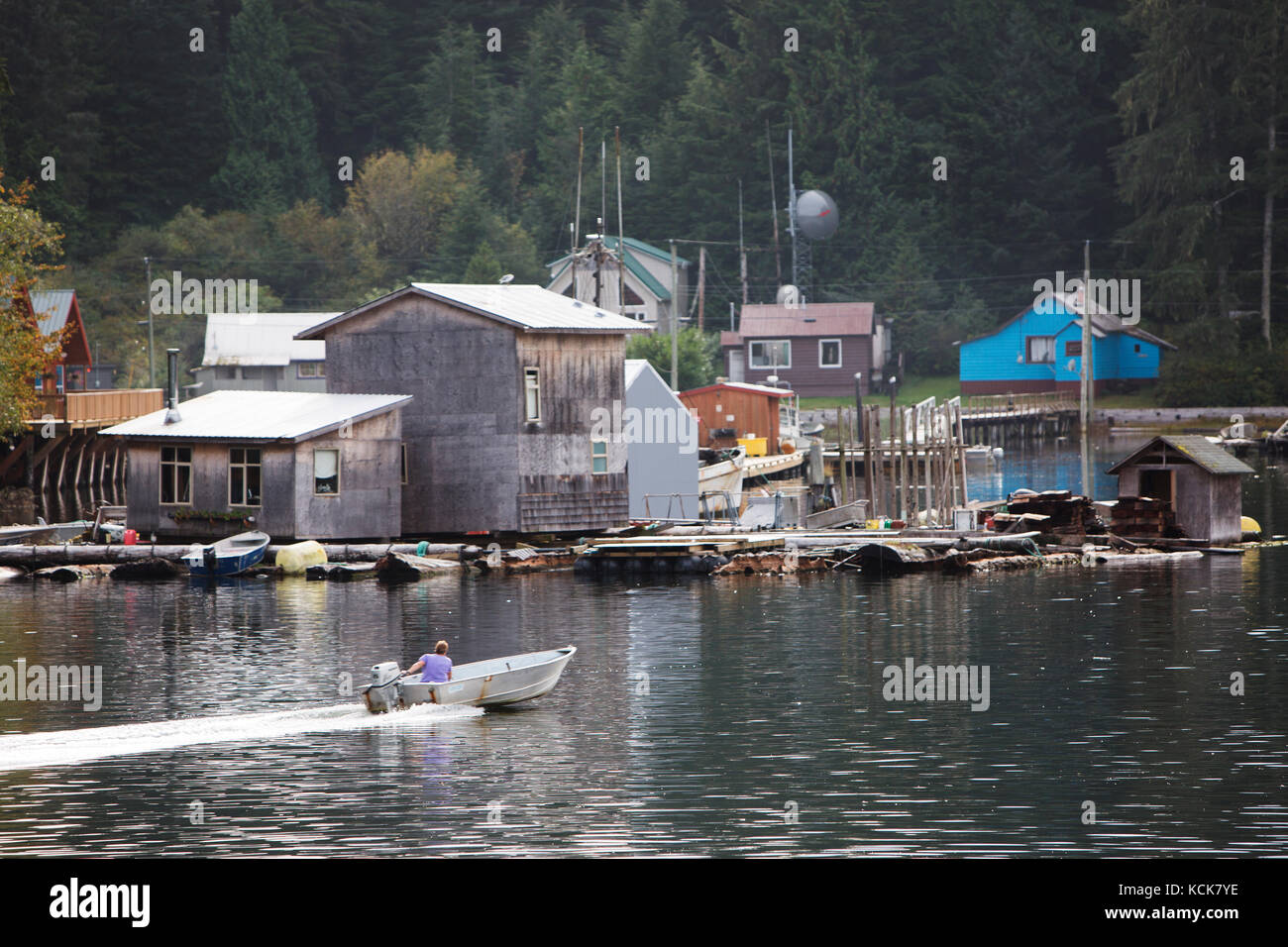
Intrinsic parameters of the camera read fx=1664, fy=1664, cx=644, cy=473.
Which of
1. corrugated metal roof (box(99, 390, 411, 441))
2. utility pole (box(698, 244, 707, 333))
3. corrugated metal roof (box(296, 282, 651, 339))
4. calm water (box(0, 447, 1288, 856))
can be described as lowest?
Result: calm water (box(0, 447, 1288, 856))

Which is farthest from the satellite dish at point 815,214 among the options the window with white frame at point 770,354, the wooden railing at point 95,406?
→ the wooden railing at point 95,406

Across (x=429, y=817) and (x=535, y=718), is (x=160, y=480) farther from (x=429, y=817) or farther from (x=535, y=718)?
(x=429, y=817)

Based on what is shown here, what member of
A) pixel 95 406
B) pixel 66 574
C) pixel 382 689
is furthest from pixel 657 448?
pixel 382 689

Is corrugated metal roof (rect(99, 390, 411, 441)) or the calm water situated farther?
corrugated metal roof (rect(99, 390, 411, 441))

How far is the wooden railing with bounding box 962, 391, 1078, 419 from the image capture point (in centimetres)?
10912

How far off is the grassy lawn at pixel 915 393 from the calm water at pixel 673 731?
2731 inches

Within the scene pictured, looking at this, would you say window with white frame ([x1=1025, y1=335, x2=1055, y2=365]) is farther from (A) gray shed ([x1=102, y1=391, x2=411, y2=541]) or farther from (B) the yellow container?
(B) the yellow container

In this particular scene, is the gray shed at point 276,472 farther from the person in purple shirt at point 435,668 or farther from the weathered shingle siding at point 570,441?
the person in purple shirt at point 435,668

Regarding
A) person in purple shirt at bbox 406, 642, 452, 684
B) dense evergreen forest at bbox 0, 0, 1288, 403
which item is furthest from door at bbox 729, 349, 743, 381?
person in purple shirt at bbox 406, 642, 452, 684

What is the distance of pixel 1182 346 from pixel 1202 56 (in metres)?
20.8

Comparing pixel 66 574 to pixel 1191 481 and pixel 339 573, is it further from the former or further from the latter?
pixel 1191 481

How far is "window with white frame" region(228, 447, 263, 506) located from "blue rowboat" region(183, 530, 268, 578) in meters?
2.01

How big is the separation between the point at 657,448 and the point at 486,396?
394 inches

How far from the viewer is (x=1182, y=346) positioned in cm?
11106
